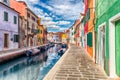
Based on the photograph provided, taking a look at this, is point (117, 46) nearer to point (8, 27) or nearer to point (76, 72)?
point (76, 72)

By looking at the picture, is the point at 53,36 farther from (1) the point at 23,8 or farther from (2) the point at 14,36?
(2) the point at 14,36

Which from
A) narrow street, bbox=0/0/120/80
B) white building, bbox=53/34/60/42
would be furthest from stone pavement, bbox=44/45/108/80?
white building, bbox=53/34/60/42

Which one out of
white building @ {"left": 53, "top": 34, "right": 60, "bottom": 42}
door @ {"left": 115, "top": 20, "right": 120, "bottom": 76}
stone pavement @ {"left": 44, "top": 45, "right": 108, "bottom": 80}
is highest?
white building @ {"left": 53, "top": 34, "right": 60, "bottom": 42}

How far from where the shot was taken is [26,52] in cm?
2347

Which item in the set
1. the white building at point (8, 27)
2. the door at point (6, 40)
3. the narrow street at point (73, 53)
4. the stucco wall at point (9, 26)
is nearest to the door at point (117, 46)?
the narrow street at point (73, 53)

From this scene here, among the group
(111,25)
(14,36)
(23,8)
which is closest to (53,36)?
(23,8)

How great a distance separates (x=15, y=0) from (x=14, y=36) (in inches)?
371

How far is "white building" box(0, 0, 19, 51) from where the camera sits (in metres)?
23.2

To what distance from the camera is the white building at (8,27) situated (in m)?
23.2

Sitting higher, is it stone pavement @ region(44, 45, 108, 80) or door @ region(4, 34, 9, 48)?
door @ region(4, 34, 9, 48)

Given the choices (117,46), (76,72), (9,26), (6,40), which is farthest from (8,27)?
(117,46)

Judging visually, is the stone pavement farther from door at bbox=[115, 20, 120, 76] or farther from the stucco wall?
the stucco wall

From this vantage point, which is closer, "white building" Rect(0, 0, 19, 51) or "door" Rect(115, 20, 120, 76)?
"door" Rect(115, 20, 120, 76)

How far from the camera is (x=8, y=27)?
987 inches
